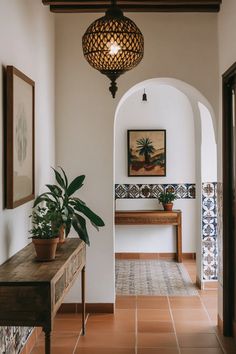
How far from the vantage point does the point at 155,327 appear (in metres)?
4.63

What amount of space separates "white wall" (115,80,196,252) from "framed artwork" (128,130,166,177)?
0.08 m

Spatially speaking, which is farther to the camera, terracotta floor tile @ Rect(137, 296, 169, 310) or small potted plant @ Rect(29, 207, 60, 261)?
terracotta floor tile @ Rect(137, 296, 169, 310)

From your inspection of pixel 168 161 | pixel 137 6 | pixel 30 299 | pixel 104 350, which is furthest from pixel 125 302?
pixel 168 161

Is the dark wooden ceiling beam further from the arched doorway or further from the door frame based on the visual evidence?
the arched doorway

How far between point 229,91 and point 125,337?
2361mm

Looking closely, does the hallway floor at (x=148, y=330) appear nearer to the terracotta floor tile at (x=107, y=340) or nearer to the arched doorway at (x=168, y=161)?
the terracotta floor tile at (x=107, y=340)

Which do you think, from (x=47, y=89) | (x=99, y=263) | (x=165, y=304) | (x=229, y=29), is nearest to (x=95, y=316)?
(x=99, y=263)

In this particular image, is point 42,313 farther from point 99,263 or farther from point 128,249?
point 128,249

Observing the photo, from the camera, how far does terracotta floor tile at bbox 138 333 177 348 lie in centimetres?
416

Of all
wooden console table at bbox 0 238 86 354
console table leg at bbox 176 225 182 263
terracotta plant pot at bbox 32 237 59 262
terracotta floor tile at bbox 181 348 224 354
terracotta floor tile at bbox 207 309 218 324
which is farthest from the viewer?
console table leg at bbox 176 225 182 263

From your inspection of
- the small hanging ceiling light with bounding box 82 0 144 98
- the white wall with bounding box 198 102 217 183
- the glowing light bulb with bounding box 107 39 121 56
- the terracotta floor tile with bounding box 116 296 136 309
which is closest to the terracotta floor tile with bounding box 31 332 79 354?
the terracotta floor tile with bounding box 116 296 136 309

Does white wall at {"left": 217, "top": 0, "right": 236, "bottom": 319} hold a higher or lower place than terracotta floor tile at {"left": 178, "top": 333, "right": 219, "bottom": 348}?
higher

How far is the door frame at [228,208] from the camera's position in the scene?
4.38 metres

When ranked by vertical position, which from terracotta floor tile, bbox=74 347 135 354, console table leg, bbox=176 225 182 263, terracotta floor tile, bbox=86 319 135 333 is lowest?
terracotta floor tile, bbox=74 347 135 354
